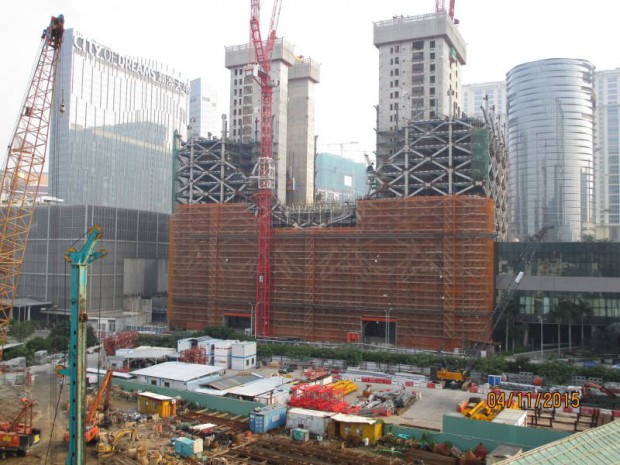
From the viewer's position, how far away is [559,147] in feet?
481

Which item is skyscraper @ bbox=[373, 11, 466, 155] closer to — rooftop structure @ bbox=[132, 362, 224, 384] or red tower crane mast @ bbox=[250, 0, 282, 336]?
red tower crane mast @ bbox=[250, 0, 282, 336]

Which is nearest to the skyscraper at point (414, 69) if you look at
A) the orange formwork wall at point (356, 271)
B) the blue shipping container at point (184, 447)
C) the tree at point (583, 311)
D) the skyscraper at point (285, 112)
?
the skyscraper at point (285, 112)

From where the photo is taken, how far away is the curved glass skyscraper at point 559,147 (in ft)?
479

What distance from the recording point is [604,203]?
18050cm

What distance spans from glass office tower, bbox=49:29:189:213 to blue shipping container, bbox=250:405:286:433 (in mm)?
117084

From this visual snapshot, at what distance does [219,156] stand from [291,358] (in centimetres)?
3786

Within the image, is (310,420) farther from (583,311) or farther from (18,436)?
(583,311)

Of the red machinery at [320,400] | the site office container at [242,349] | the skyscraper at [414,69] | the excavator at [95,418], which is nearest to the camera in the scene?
the excavator at [95,418]

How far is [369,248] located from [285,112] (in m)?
34.0

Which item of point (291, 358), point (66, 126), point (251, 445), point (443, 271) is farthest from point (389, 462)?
point (66, 126)

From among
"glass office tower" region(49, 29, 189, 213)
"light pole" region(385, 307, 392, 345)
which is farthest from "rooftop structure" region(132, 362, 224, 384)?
"glass office tower" region(49, 29, 189, 213)
